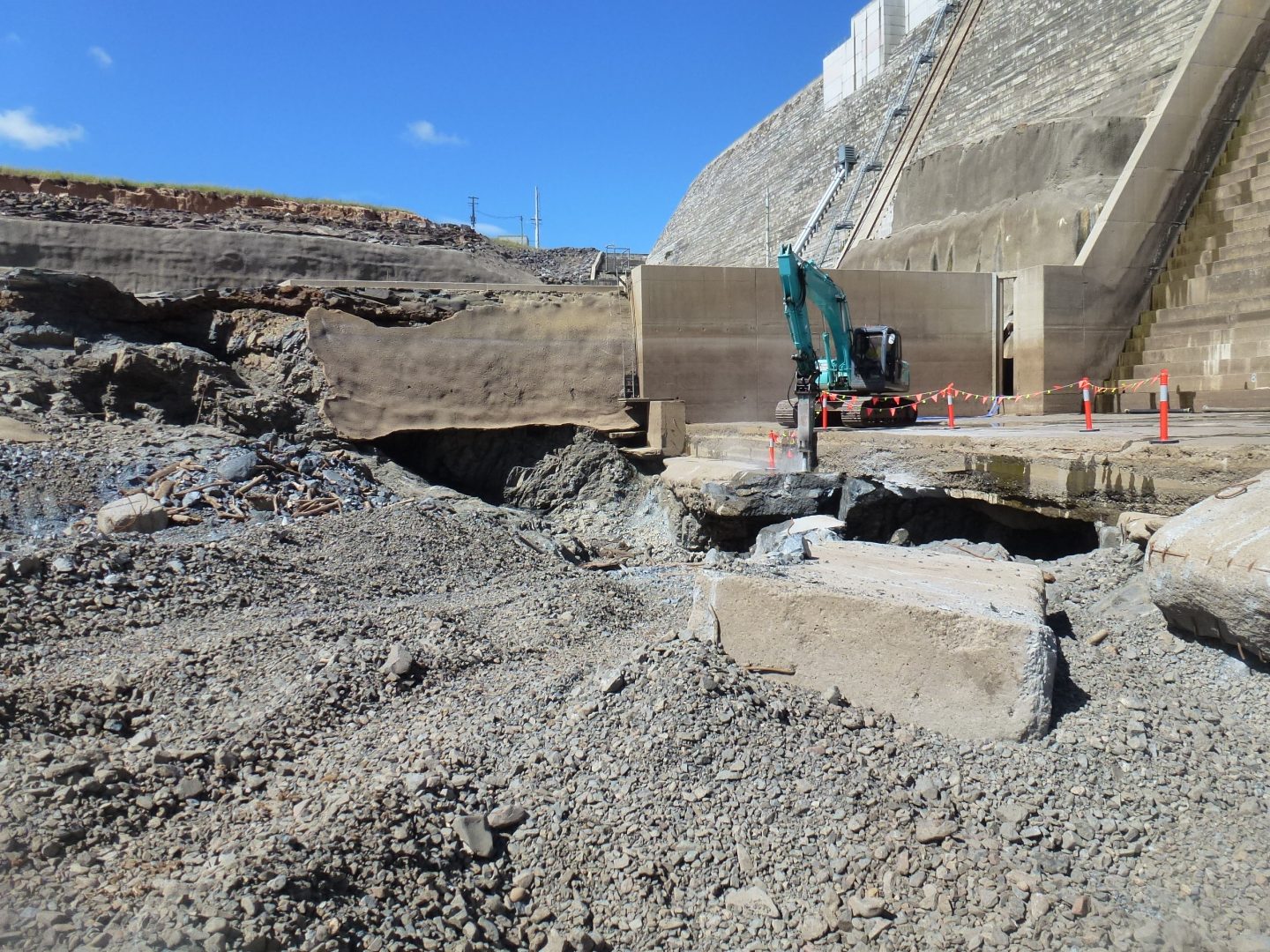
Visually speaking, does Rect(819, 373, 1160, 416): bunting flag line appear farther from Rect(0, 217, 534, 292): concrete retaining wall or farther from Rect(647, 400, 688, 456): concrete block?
Rect(0, 217, 534, 292): concrete retaining wall

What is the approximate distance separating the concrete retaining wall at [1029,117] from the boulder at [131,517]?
14251 millimetres

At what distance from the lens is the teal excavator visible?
39.1 feet

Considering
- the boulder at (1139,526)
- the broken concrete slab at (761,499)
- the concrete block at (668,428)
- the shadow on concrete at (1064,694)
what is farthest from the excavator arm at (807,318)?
the shadow on concrete at (1064,694)

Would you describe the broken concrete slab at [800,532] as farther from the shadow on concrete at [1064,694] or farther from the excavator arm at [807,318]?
the excavator arm at [807,318]

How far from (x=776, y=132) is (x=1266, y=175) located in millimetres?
23246

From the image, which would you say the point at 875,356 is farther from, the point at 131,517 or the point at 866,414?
the point at 131,517

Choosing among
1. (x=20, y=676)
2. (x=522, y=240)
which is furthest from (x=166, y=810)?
(x=522, y=240)

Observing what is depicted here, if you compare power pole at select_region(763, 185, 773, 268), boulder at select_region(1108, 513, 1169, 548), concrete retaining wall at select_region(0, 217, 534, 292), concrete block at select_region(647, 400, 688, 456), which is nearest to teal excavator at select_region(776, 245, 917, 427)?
concrete block at select_region(647, 400, 688, 456)

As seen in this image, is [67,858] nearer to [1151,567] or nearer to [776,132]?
[1151,567]

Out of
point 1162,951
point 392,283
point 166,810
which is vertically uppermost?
point 392,283

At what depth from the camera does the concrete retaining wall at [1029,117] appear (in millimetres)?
15070

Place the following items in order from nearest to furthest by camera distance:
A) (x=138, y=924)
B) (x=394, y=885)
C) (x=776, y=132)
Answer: (x=138, y=924)
(x=394, y=885)
(x=776, y=132)

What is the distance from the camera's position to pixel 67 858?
9.55 ft

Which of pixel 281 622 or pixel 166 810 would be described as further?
pixel 281 622
